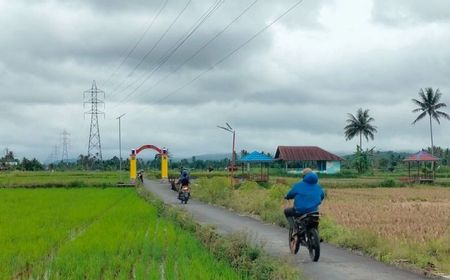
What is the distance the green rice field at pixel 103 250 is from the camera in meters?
9.05

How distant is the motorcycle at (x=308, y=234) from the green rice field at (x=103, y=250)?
1.61 metres

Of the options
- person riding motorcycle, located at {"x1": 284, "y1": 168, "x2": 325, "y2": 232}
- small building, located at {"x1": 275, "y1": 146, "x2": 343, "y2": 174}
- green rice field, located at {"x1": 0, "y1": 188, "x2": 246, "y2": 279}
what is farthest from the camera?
small building, located at {"x1": 275, "y1": 146, "x2": 343, "y2": 174}

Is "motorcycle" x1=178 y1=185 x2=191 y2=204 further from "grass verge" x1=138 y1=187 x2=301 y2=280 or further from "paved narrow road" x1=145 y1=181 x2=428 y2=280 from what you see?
"grass verge" x1=138 y1=187 x2=301 y2=280

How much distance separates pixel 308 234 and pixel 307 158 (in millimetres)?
59161

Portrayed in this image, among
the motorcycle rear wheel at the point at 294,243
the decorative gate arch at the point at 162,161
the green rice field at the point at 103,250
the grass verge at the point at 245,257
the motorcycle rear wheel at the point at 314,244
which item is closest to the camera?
the grass verge at the point at 245,257

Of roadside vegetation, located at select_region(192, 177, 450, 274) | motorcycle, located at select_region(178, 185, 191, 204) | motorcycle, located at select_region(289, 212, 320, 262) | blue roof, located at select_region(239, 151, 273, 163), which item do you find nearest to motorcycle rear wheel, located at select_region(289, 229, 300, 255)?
motorcycle, located at select_region(289, 212, 320, 262)

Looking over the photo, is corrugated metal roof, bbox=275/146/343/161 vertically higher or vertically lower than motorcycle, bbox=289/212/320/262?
higher

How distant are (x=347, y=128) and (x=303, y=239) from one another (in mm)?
71540

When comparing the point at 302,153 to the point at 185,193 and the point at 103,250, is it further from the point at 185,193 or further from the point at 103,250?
the point at 103,250

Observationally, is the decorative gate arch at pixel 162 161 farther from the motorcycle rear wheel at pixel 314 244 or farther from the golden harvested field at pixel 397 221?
the motorcycle rear wheel at pixel 314 244

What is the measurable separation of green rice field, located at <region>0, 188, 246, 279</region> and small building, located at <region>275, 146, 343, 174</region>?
2003 inches

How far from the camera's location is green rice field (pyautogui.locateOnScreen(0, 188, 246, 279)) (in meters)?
9.05

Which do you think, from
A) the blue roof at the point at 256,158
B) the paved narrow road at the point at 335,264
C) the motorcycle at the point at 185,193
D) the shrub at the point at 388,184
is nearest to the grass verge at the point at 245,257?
the paved narrow road at the point at 335,264

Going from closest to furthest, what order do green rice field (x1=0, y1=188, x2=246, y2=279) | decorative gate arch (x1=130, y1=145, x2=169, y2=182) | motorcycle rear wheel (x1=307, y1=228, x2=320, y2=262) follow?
green rice field (x1=0, y1=188, x2=246, y2=279) → motorcycle rear wheel (x1=307, y1=228, x2=320, y2=262) → decorative gate arch (x1=130, y1=145, x2=169, y2=182)
